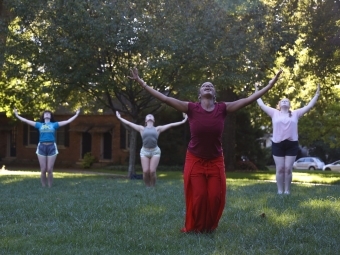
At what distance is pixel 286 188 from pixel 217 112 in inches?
229

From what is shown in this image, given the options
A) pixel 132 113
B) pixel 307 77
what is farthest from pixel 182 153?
pixel 132 113

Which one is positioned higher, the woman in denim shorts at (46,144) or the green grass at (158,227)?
the woman in denim shorts at (46,144)

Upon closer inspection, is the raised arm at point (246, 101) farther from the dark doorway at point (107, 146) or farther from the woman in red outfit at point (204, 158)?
the dark doorway at point (107, 146)

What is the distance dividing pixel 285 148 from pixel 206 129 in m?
5.74

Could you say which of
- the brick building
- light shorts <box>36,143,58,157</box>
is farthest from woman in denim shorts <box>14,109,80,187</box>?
the brick building

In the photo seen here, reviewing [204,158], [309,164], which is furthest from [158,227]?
[309,164]

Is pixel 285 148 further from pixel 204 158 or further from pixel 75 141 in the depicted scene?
pixel 75 141

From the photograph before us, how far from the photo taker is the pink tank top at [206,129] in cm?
734

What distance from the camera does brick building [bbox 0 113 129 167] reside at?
42.0m

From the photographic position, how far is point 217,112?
7.45 metres

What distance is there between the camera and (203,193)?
7.36 meters

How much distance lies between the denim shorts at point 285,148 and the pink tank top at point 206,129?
539cm

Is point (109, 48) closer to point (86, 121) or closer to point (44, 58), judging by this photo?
point (44, 58)

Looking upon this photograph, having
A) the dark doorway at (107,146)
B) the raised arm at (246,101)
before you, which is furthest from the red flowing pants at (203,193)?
the dark doorway at (107,146)
